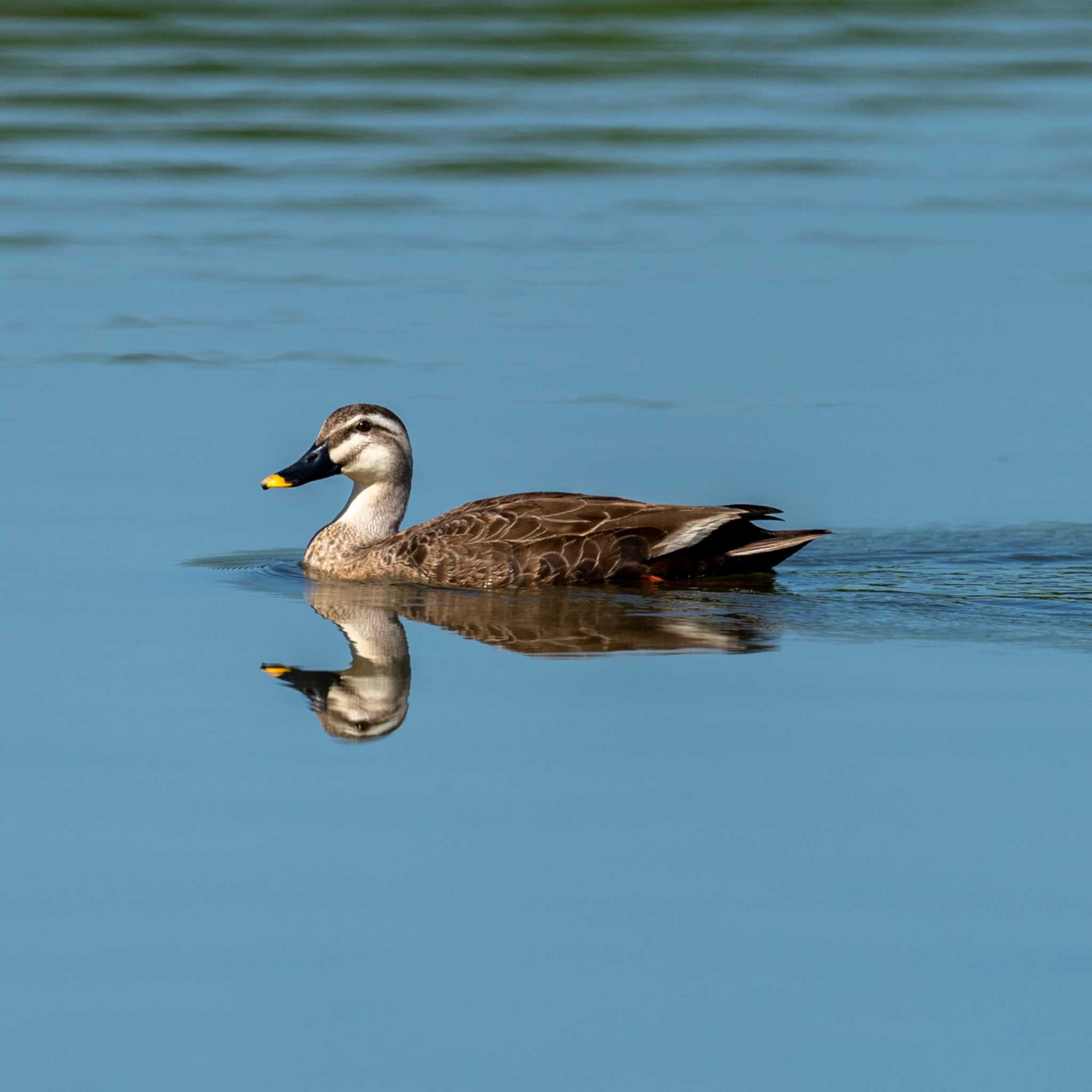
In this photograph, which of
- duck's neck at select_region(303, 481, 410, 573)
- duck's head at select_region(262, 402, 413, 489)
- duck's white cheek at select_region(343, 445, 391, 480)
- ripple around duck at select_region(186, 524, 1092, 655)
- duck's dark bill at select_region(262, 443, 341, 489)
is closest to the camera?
ripple around duck at select_region(186, 524, 1092, 655)

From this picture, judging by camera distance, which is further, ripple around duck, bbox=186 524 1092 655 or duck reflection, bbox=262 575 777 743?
ripple around duck, bbox=186 524 1092 655

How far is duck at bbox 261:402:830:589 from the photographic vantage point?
1255 centimetres

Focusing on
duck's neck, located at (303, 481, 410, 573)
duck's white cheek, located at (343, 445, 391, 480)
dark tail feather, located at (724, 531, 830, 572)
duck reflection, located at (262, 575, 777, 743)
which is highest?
duck's white cheek, located at (343, 445, 391, 480)

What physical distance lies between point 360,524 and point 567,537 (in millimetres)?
1633

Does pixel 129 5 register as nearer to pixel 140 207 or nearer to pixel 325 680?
pixel 140 207

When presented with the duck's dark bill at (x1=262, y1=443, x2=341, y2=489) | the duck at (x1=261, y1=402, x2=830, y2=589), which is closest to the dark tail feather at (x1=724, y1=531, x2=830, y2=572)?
the duck at (x1=261, y1=402, x2=830, y2=589)

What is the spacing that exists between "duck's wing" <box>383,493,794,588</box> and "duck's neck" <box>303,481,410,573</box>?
694mm

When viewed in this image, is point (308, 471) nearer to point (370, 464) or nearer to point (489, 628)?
point (370, 464)

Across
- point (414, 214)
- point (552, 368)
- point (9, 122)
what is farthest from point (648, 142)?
point (552, 368)

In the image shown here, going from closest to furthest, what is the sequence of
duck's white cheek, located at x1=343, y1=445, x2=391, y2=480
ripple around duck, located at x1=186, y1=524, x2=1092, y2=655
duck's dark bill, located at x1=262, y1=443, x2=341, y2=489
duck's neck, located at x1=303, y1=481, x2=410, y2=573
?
ripple around duck, located at x1=186, y1=524, x2=1092, y2=655 < duck's neck, located at x1=303, y1=481, x2=410, y2=573 < duck's dark bill, located at x1=262, y1=443, x2=341, y2=489 < duck's white cheek, located at x1=343, y1=445, x2=391, y2=480

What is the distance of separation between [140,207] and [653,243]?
5.37 m

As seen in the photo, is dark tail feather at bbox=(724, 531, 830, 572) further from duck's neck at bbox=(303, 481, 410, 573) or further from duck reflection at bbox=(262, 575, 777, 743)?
duck's neck at bbox=(303, 481, 410, 573)

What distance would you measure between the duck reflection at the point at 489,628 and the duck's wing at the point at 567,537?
0.36 feet

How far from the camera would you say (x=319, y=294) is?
18297 mm
